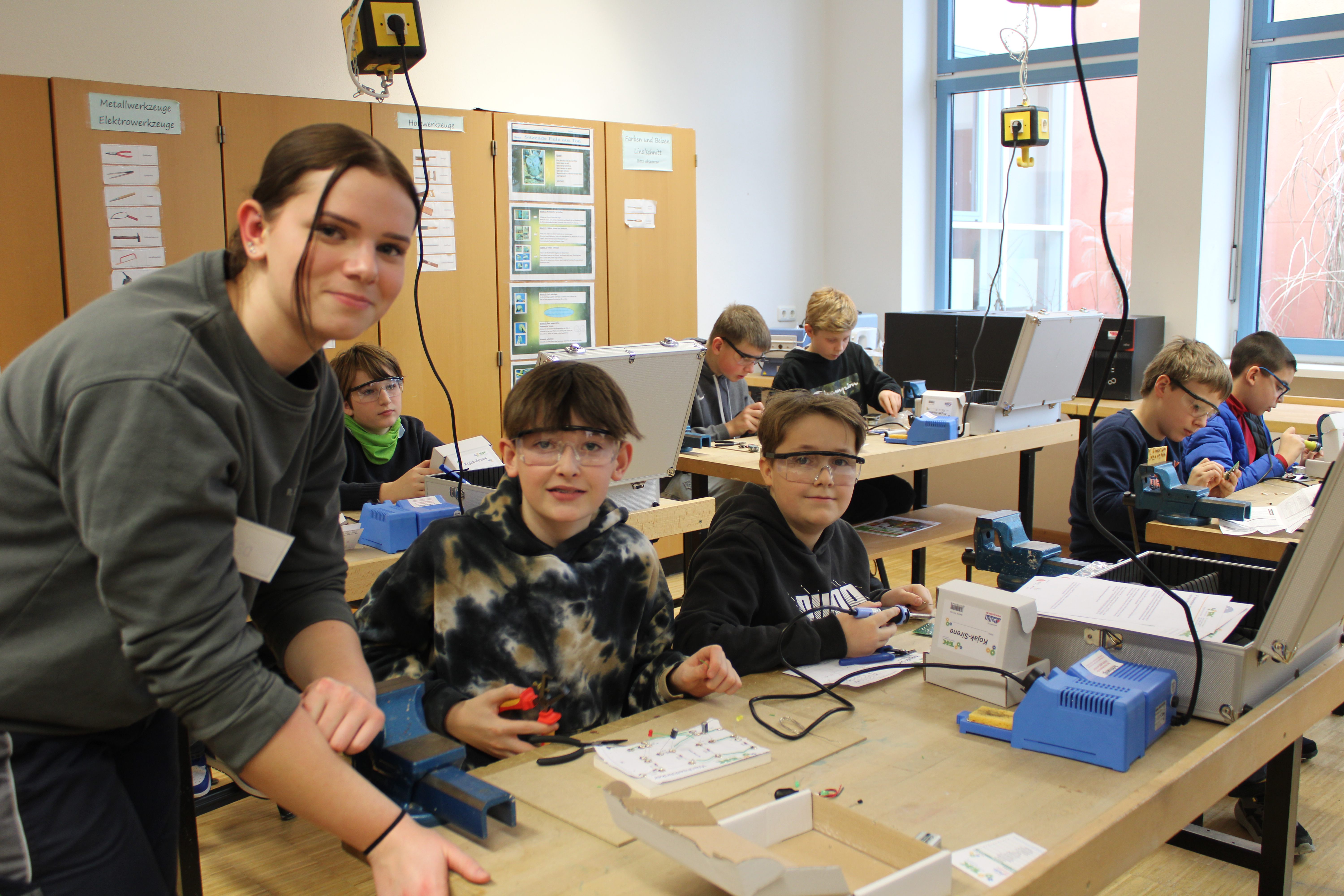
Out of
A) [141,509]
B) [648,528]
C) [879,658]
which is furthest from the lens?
[648,528]

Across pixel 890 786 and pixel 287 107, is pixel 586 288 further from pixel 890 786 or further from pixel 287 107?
pixel 890 786

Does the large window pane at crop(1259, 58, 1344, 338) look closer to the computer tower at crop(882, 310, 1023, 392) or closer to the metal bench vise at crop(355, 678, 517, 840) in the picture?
the computer tower at crop(882, 310, 1023, 392)

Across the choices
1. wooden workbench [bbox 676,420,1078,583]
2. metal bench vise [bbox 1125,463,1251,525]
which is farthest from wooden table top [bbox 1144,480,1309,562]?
wooden workbench [bbox 676,420,1078,583]

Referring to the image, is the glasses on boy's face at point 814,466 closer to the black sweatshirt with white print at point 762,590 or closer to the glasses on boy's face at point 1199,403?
the black sweatshirt with white print at point 762,590

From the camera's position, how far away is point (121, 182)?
343cm

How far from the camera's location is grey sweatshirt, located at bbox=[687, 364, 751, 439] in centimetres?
398

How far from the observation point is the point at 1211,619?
4.60 ft

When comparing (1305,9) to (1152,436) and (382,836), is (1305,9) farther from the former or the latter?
(382,836)

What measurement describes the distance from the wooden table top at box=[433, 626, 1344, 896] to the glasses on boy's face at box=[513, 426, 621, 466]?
0.38m

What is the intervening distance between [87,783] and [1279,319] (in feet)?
17.8

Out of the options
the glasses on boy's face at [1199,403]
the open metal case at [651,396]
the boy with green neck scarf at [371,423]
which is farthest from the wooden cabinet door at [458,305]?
the glasses on boy's face at [1199,403]

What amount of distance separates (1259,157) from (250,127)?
176 inches

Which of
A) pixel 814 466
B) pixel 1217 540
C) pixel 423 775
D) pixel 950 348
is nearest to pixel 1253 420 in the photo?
pixel 1217 540

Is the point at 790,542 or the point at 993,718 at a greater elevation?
the point at 790,542
